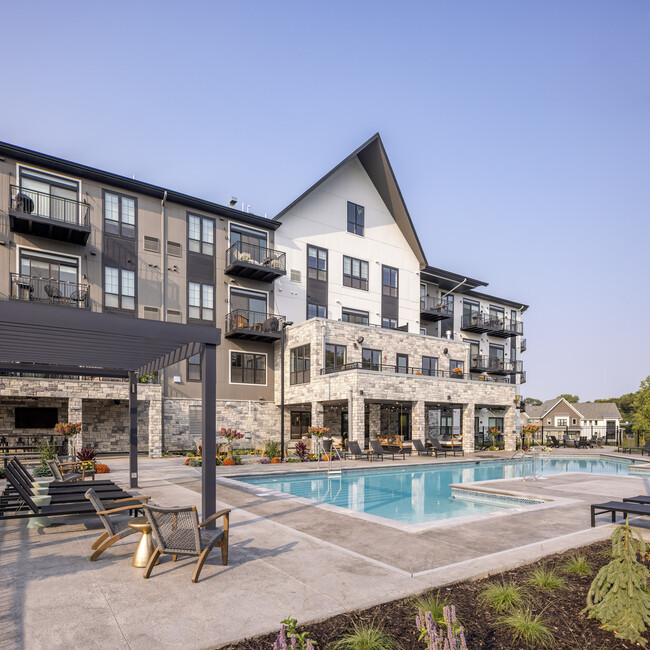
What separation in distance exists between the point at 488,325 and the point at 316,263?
16.9 meters

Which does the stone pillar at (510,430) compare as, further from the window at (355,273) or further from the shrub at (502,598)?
the shrub at (502,598)

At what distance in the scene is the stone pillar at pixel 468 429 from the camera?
93.1 ft

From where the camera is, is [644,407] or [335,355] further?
[644,407]

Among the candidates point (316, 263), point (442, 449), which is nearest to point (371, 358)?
point (442, 449)

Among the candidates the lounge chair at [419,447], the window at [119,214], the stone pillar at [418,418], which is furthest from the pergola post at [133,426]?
the stone pillar at [418,418]

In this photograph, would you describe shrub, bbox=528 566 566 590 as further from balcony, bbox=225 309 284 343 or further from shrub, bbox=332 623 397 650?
balcony, bbox=225 309 284 343

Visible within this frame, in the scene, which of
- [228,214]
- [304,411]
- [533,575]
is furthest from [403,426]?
[533,575]

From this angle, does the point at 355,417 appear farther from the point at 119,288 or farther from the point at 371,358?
the point at 119,288

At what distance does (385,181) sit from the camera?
32.8m

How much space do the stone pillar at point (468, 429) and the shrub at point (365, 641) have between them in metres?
25.7

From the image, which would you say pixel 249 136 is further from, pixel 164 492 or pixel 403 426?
pixel 403 426

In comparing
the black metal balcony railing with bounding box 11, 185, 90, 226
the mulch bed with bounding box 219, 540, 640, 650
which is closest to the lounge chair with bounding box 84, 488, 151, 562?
the mulch bed with bounding box 219, 540, 640, 650

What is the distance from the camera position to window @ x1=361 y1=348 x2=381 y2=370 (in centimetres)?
2719

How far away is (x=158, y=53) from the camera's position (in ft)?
45.6
